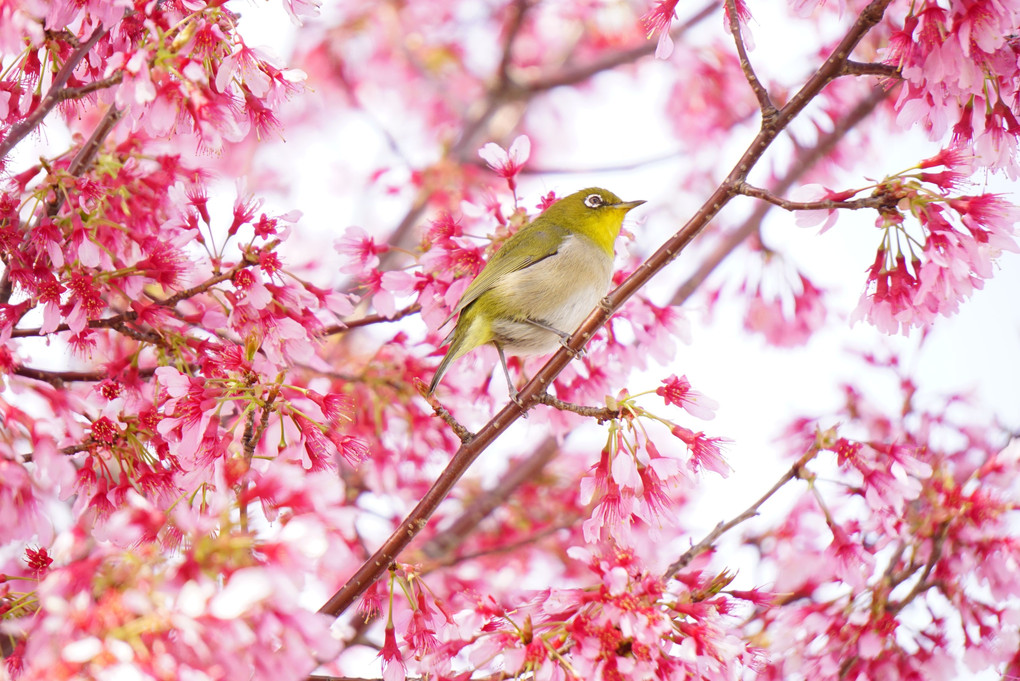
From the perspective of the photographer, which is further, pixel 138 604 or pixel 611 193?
pixel 611 193

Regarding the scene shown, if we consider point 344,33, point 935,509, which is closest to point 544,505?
point 935,509

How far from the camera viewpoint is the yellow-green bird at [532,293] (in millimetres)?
3750

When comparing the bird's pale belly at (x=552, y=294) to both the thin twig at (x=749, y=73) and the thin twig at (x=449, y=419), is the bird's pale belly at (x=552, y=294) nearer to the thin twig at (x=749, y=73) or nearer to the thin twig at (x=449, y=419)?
the thin twig at (x=449, y=419)

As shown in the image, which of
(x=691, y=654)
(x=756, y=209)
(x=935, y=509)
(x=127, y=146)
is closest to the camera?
(x=691, y=654)

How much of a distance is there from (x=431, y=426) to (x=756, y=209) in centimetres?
295

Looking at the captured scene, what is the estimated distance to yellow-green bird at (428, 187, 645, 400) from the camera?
3.75m

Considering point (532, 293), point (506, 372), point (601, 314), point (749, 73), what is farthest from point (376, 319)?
point (749, 73)

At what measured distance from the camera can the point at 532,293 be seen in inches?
154

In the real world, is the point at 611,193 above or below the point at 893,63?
above

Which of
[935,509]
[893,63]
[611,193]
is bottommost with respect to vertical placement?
[935,509]

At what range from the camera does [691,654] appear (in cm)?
270

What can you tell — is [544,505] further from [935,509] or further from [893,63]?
[893,63]

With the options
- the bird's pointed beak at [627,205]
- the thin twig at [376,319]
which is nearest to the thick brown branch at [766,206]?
the bird's pointed beak at [627,205]

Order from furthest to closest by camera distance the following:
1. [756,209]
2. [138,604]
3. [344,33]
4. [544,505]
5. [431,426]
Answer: [344,33] < [544,505] < [756,209] < [431,426] < [138,604]
